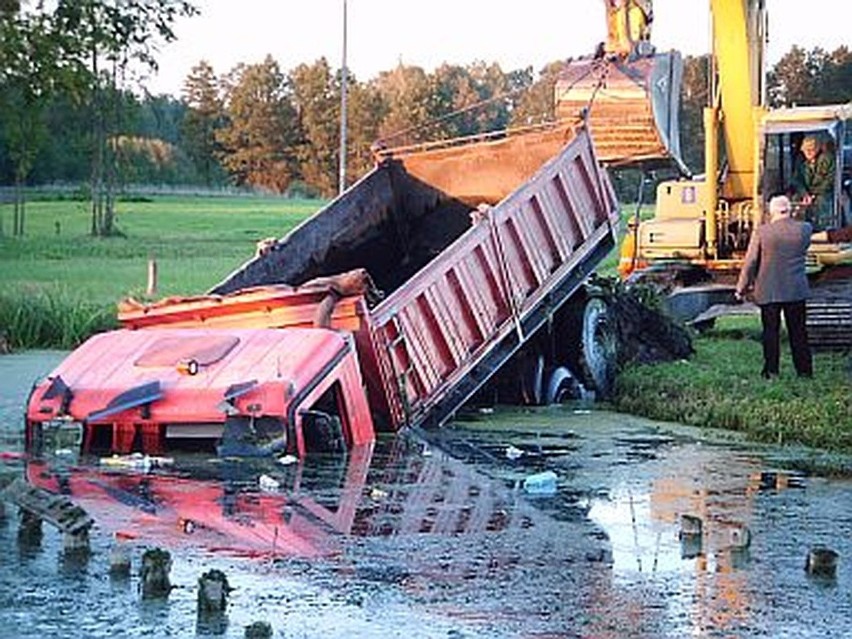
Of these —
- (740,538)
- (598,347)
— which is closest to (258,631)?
(740,538)

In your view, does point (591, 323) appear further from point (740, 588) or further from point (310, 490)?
point (740, 588)

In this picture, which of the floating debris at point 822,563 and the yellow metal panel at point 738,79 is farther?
the yellow metal panel at point 738,79

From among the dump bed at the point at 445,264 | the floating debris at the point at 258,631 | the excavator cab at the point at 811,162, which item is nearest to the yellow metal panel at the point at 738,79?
the excavator cab at the point at 811,162

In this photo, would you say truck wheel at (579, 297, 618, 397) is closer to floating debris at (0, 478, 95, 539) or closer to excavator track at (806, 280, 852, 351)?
excavator track at (806, 280, 852, 351)

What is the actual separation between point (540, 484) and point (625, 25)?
36.1 feet

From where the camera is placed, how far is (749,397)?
15.0 meters

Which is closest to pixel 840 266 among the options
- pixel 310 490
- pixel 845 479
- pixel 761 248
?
pixel 761 248

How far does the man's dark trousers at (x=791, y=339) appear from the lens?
A: 16.2 metres

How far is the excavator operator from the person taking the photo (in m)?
21.2

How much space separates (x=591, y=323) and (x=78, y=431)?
18.9 ft

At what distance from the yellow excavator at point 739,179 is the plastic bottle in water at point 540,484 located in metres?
9.76

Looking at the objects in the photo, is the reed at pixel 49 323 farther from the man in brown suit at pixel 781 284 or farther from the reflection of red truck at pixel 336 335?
the man in brown suit at pixel 781 284

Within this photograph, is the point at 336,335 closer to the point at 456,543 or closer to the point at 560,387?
the point at 456,543

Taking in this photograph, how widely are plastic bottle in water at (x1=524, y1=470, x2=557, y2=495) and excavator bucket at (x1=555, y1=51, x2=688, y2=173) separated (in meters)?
9.68
